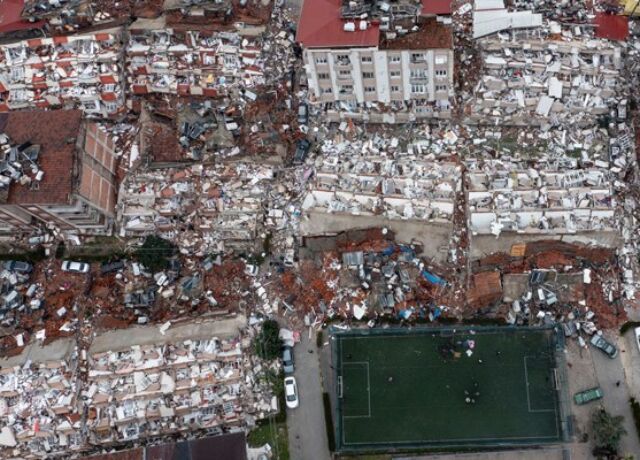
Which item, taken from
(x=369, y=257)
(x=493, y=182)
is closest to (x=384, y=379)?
(x=369, y=257)

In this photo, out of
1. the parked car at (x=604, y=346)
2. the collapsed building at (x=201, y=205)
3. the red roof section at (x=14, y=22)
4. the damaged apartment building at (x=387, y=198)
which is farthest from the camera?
the red roof section at (x=14, y=22)

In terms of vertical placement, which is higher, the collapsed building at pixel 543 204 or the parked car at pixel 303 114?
the parked car at pixel 303 114

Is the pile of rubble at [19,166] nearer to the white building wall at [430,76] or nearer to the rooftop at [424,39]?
the rooftop at [424,39]

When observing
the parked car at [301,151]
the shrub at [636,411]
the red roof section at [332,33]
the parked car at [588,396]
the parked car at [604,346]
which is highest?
the red roof section at [332,33]

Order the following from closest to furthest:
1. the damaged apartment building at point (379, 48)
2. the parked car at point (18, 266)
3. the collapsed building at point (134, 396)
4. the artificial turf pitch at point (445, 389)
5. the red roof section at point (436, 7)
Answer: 1. the artificial turf pitch at point (445, 389)
2. the collapsed building at point (134, 396)
3. the red roof section at point (436, 7)
4. the damaged apartment building at point (379, 48)
5. the parked car at point (18, 266)

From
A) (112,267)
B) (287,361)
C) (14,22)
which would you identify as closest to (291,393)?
(287,361)

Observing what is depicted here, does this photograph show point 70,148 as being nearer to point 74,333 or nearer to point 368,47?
point 74,333

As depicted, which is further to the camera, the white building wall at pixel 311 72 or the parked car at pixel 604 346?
the white building wall at pixel 311 72

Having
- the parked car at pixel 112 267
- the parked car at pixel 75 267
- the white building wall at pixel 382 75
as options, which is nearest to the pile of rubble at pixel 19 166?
the parked car at pixel 75 267
